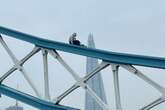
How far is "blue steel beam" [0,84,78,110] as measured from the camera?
2166 cm

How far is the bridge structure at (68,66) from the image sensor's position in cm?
1925

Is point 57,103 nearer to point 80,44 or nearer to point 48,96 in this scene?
point 48,96

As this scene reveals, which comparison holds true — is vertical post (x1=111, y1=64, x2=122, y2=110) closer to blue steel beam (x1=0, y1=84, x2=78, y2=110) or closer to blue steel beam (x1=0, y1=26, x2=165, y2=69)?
blue steel beam (x1=0, y1=26, x2=165, y2=69)

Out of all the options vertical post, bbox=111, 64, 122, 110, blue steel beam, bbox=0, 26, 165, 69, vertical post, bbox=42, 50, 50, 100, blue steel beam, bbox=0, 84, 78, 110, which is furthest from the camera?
vertical post, bbox=42, 50, 50, 100

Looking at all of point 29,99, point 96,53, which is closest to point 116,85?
point 96,53

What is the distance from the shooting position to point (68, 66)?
21328 millimetres

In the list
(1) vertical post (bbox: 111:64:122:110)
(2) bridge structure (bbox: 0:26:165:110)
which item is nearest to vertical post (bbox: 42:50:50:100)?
(2) bridge structure (bbox: 0:26:165:110)

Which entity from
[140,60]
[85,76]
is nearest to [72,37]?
[85,76]

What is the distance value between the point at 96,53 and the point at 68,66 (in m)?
1.58

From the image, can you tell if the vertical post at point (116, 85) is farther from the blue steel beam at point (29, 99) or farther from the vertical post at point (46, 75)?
the vertical post at point (46, 75)

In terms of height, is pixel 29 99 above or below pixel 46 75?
below

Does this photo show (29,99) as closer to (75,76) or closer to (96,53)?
(75,76)

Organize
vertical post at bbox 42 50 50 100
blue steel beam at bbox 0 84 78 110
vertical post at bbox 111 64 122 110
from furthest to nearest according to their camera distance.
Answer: vertical post at bbox 42 50 50 100
blue steel beam at bbox 0 84 78 110
vertical post at bbox 111 64 122 110

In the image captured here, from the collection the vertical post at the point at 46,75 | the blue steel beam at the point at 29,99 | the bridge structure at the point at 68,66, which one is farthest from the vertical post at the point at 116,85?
the vertical post at the point at 46,75
